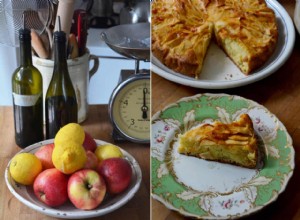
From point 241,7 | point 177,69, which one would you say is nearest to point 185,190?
point 177,69

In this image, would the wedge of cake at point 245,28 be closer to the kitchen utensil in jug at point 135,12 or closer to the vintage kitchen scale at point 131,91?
the vintage kitchen scale at point 131,91

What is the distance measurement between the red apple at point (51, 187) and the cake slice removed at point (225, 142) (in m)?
0.24

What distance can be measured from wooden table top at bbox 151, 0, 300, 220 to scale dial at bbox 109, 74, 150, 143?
0.22 m

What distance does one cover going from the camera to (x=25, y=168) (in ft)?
2.29

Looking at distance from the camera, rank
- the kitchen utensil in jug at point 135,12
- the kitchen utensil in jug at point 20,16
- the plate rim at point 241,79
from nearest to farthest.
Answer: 1. the plate rim at point 241,79
2. the kitchen utensil in jug at point 20,16
3. the kitchen utensil in jug at point 135,12

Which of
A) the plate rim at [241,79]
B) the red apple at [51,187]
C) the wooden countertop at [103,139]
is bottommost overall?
the wooden countertop at [103,139]

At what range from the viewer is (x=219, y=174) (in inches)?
19.6

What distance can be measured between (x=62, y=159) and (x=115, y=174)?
78 millimetres

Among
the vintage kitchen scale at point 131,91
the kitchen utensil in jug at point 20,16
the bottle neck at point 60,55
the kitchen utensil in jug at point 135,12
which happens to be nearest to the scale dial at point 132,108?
the vintage kitchen scale at point 131,91

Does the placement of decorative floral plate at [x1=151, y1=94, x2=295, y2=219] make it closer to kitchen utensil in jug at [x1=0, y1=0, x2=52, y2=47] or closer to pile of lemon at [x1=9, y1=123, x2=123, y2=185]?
pile of lemon at [x1=9, y1=123, x2=123, y2=185]

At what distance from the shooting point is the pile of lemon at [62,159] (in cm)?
68

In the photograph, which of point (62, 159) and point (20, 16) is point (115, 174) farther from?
point (20, 16)

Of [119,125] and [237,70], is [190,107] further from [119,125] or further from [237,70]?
[119,125]

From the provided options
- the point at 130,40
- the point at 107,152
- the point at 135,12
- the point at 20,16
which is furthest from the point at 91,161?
the point at 135,12
